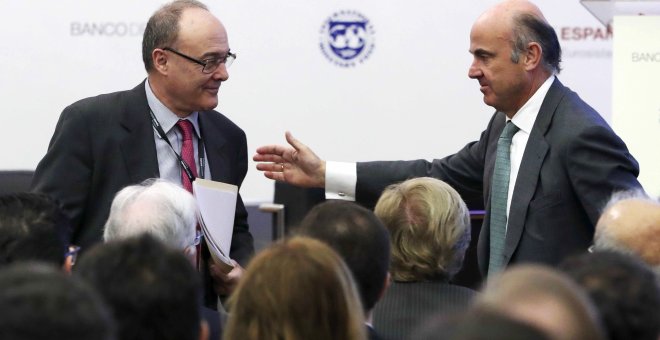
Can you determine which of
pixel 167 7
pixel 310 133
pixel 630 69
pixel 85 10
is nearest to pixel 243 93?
pixel 310 133

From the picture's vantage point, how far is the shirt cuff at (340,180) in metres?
4.25

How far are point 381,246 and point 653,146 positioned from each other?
340cm

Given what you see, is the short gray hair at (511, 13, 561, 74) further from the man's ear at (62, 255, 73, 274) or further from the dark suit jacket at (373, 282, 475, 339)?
the man's ear at (62, 255, 73, 274)

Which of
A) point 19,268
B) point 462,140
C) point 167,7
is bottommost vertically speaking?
point 462,140

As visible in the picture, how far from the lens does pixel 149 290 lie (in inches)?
72.9

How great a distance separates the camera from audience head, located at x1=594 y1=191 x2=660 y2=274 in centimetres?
274

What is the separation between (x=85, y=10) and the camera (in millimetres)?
6441

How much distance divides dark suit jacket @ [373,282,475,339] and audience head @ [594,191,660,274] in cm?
36

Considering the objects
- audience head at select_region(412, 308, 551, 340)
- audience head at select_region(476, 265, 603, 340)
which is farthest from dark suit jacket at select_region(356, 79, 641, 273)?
audience head at select_region(412, 308, 551, 340)

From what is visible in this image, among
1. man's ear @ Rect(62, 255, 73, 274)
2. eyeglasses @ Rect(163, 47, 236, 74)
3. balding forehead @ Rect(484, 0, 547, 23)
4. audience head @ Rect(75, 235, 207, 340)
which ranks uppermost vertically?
balding forehead @ Rect(484, 0, 547, 23)

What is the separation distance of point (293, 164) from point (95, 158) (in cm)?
Answer: 75

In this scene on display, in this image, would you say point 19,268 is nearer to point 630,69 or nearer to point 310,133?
point 630,69

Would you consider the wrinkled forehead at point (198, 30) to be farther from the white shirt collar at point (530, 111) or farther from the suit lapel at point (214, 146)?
the white shirt collar at point (530, 111)

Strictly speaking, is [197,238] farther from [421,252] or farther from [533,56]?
[533,56]
